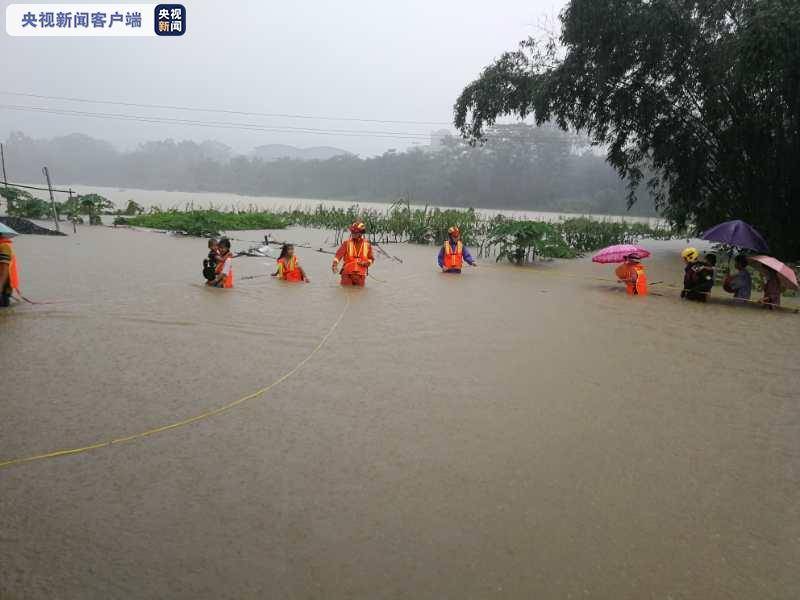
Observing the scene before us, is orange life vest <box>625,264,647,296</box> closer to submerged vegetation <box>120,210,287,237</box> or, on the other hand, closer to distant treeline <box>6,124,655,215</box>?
submerged vegetation <box>120,210,287,237</box>

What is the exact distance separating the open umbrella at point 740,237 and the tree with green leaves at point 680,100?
12.3 ft

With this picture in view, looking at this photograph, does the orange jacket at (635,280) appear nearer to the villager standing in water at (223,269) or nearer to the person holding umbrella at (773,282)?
the person holding umbrella at (773,282)

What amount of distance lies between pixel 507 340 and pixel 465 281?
411cm

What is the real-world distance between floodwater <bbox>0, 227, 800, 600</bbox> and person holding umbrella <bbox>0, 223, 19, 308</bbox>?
356mm

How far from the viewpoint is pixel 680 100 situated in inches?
571

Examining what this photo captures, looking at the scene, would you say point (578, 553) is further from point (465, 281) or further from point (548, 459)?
point (465, 281)

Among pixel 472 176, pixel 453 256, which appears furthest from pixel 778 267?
pixel 472 176

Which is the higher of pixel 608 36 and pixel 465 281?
pixel 608 36

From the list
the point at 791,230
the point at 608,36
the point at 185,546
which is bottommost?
the point at 185,546

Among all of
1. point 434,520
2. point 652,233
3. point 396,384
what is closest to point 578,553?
point 434,520

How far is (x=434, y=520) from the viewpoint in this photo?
99.2 inches

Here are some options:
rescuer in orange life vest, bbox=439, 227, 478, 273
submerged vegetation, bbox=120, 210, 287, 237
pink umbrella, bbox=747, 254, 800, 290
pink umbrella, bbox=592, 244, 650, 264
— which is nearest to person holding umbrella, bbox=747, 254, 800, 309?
pink umbrella, bbox=747, 254, 800, 290

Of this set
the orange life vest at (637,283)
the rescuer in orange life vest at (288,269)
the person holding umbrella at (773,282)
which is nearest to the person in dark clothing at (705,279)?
the person holding umbrella at (773,282)

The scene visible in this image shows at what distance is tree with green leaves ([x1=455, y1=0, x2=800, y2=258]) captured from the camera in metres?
12.8
